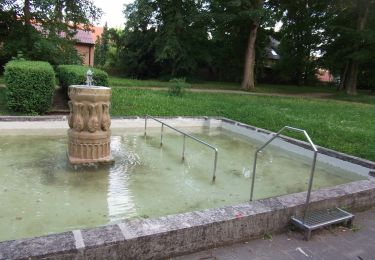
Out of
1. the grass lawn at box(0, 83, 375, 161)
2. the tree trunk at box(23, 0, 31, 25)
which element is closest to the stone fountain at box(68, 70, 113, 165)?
the grass lawn at box(0, 83, 375, 161)

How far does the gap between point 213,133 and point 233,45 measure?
21.1 meters

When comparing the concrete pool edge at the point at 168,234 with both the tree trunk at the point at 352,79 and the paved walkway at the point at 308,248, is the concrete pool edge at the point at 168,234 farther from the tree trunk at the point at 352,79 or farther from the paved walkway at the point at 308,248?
the tree trunk at the point at 352,79

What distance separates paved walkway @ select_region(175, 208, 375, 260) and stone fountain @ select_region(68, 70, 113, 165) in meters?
3.91

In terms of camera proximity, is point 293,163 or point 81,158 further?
point 293,163

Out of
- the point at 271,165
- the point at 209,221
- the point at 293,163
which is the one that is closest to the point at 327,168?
the point at 293,163

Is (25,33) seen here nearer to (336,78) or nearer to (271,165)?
(271,165)

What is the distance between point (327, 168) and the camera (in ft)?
24.9

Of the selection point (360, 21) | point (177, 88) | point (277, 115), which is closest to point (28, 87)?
point (177, 88)

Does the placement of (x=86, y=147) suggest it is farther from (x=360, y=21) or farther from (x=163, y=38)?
(x=360, y=21)

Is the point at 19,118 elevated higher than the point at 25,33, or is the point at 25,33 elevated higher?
the point at 25,33

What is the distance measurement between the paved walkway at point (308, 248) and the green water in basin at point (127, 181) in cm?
150

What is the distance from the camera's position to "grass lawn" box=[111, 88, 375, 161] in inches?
371

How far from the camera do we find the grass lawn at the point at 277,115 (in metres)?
9.42

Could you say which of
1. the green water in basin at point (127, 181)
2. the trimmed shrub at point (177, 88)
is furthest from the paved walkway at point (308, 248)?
the trimmed shrub at point (177, 88)
